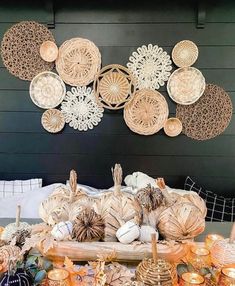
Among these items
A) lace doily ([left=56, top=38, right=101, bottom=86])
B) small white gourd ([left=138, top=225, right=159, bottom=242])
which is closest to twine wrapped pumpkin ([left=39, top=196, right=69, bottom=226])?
small white gourd ([left=138, top=225, right=159, bottom=242])

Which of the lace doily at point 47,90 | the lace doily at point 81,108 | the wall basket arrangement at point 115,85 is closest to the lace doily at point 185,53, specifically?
the wall basket arrangement at point 115,85

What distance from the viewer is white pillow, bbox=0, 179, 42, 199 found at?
2328 millimetres

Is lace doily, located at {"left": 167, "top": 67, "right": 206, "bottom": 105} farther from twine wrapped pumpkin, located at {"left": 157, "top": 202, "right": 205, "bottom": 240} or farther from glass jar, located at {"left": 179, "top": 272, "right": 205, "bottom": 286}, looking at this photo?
glass jar, located at {"left": 179, "top": 272, "right": 205, "bottom": 286}

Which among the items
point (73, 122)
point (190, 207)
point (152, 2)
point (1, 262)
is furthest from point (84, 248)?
point (152, 2)

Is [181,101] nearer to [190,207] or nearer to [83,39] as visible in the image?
[83,39]

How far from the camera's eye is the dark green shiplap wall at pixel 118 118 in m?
2.27

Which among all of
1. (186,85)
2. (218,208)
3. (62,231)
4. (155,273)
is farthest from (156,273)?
(186,85)

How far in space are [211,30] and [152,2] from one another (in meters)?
0.50

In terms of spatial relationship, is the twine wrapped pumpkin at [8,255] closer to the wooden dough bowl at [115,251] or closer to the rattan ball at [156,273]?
the wooden dough bowl at [115,251]

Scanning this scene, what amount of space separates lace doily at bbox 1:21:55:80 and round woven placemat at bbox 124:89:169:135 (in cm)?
71

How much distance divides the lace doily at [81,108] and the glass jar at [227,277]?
5.59ft

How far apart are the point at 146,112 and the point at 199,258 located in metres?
1.53

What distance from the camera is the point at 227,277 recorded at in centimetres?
75

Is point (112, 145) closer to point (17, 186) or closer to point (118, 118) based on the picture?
point (118, 118)
